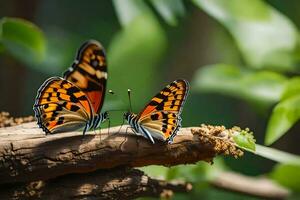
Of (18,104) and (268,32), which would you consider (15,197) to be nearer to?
(268,32)

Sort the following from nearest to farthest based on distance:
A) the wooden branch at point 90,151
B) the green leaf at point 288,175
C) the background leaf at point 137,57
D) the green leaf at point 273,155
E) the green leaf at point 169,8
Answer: the wooden branch at point 90,151, the green leaf at point 273,155, the green leaf at point 169,8, the green leaf at point 288,175, the background leaf at point 137,57

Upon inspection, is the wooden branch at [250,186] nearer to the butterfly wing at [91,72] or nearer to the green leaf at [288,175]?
the green leaf at [288,175]

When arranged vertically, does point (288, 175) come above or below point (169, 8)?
below

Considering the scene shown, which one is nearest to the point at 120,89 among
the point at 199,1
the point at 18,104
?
the point at 18,104

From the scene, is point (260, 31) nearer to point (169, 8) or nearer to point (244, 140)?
point (169, 8)

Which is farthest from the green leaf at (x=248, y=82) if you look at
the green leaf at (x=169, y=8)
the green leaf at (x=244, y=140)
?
the green leaf at (x=244, y=140)

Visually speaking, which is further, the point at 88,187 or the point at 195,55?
the point at 195,55

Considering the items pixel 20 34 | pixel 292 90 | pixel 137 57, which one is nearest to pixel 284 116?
pixel 292 90
